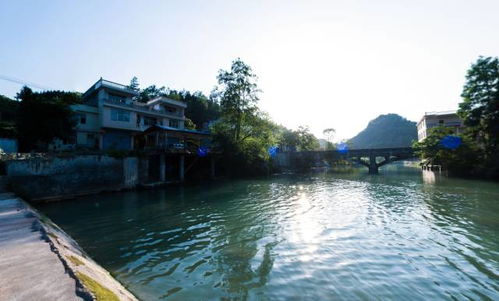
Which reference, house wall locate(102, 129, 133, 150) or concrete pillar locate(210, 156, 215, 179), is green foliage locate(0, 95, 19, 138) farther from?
concrete pillar locate(210, 156, 215, 179)

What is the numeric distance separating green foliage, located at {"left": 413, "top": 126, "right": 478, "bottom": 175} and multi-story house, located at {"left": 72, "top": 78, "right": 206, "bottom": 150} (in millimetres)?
36240

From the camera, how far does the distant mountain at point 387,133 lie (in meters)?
138

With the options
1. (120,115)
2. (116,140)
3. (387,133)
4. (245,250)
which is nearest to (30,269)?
(245,250)

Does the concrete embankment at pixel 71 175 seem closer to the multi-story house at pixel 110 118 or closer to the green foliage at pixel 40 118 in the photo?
the green foliage at pixel 40 118

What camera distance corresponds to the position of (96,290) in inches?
139

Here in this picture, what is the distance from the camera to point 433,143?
1356 inches

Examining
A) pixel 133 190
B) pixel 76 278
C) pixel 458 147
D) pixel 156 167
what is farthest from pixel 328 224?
pixel 458 147

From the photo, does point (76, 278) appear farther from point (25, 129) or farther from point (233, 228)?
point (25, 129)

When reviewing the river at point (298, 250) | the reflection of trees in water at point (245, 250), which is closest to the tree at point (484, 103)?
the river at point (298, 250)

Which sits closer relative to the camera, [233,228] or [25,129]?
[233,228]

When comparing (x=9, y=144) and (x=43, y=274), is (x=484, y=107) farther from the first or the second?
(x=9, y=144)

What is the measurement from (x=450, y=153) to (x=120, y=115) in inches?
1918

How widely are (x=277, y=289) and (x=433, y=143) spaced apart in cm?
4045

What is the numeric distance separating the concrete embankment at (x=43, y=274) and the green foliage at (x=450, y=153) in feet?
139
